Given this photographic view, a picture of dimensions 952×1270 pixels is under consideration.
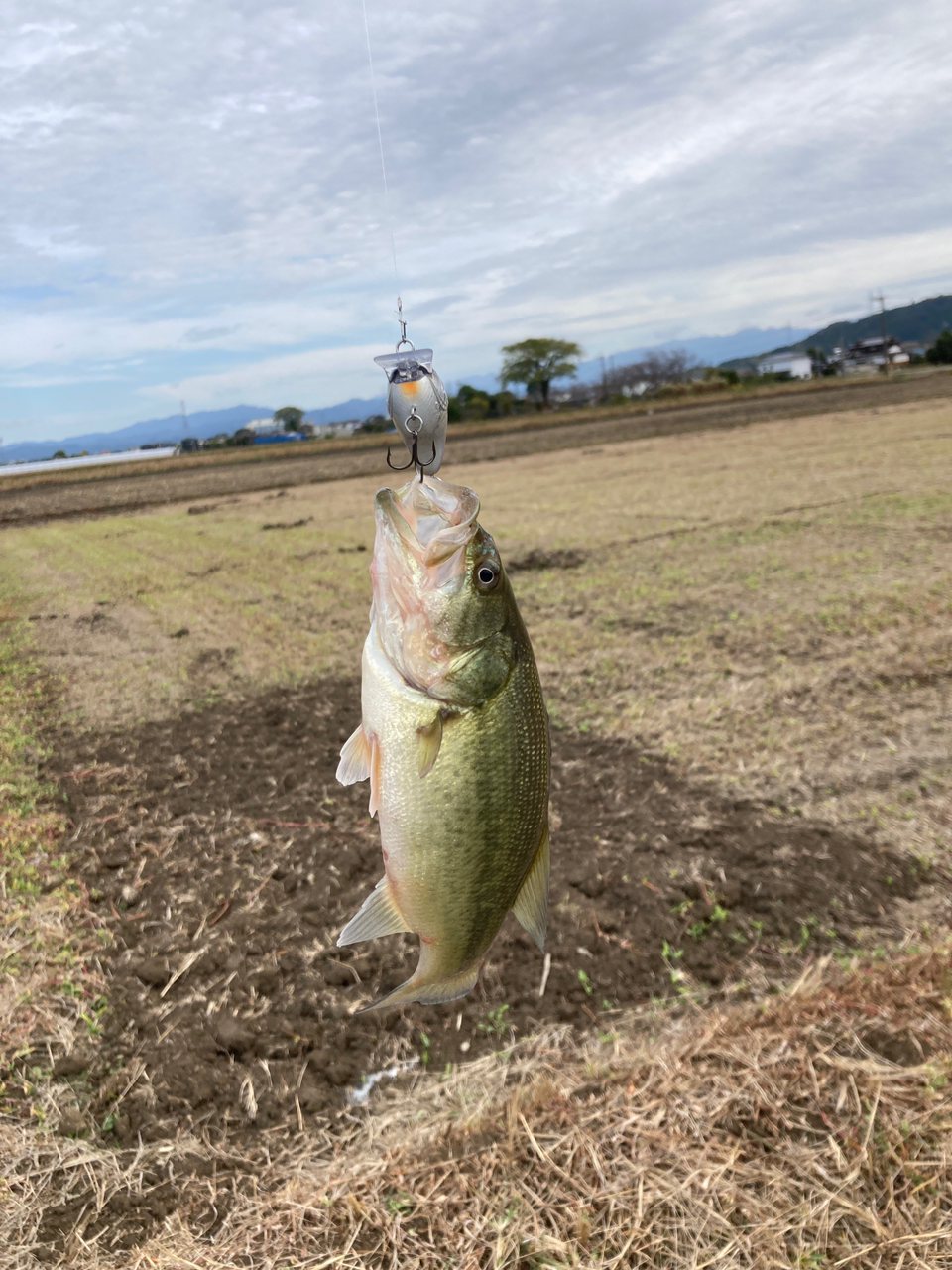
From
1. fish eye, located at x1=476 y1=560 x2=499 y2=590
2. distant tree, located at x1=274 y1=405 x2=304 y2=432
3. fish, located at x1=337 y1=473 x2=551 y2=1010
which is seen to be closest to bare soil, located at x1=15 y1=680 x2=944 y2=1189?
fish, located at x1=337 y1=473 x2=551 y2=1010

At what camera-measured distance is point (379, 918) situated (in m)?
1.46

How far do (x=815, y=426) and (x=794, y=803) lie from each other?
2764 centimetres

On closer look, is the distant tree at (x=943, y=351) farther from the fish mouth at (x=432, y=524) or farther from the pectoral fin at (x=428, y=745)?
the pectoral fin at (x=428, y=745)

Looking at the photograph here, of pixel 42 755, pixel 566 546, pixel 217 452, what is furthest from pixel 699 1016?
pixel 217 452

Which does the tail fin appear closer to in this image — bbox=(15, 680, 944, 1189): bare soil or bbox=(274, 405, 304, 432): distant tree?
bbox=(15, 680, 944, 1189): bare soil

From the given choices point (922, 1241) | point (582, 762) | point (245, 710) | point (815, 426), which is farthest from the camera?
point (815, 426)

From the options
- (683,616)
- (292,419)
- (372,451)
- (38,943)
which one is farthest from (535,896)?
(292,419)

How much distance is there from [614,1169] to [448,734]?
257cm

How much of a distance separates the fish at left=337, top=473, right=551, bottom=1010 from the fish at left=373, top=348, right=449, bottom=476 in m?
0.14

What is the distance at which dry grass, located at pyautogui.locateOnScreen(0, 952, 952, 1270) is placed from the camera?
2871 millimetres

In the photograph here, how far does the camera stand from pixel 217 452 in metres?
50.7

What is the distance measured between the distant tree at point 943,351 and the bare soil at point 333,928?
7159 cm

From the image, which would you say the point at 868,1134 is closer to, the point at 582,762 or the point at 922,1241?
the point at 922,1241

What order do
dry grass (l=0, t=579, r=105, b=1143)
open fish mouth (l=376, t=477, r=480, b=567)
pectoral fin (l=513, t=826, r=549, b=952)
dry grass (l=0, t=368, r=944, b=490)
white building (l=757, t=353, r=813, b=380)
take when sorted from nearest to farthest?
open fish mouth (l=376, t=477, r=480, b=567), pectoral fin (l=513, t=826, r=549, b=952), dry grass (l=0, t=579, r=105, b=1143), dry grass (l=0, t=368, r=944, b=490), white building (l=757, t=353, r=813, b=380)
